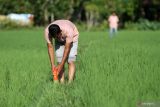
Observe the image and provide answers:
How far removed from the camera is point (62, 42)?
966 centimetres

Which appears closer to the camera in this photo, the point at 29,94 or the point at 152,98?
the point at 152,98

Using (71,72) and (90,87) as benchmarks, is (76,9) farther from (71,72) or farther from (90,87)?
(90,87)

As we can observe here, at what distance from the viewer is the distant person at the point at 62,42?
8977mm

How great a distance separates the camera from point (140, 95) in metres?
7.45

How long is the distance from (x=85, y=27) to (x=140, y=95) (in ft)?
168

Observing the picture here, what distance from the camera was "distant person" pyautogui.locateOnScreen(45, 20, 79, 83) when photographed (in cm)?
898

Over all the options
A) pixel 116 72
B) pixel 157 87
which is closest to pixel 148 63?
pixel 116 72

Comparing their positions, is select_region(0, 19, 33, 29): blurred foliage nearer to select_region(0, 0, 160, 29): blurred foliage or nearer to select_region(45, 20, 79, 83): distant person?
select_region(0, 0, 160, 29): blurred foliage

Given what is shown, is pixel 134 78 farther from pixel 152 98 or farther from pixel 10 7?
pixel 10 7

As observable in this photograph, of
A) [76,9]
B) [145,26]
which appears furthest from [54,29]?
[76,9]

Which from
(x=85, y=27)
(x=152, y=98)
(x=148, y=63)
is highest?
(x=152, y=98)

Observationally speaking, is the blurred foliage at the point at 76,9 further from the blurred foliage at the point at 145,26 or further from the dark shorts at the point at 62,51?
the dark shorts at the point at 62,51

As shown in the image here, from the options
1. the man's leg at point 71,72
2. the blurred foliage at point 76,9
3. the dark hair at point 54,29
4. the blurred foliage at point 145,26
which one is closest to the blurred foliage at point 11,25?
the blurred foliage at point 76,9

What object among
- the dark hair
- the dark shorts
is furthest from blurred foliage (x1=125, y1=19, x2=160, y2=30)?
the dark hair
